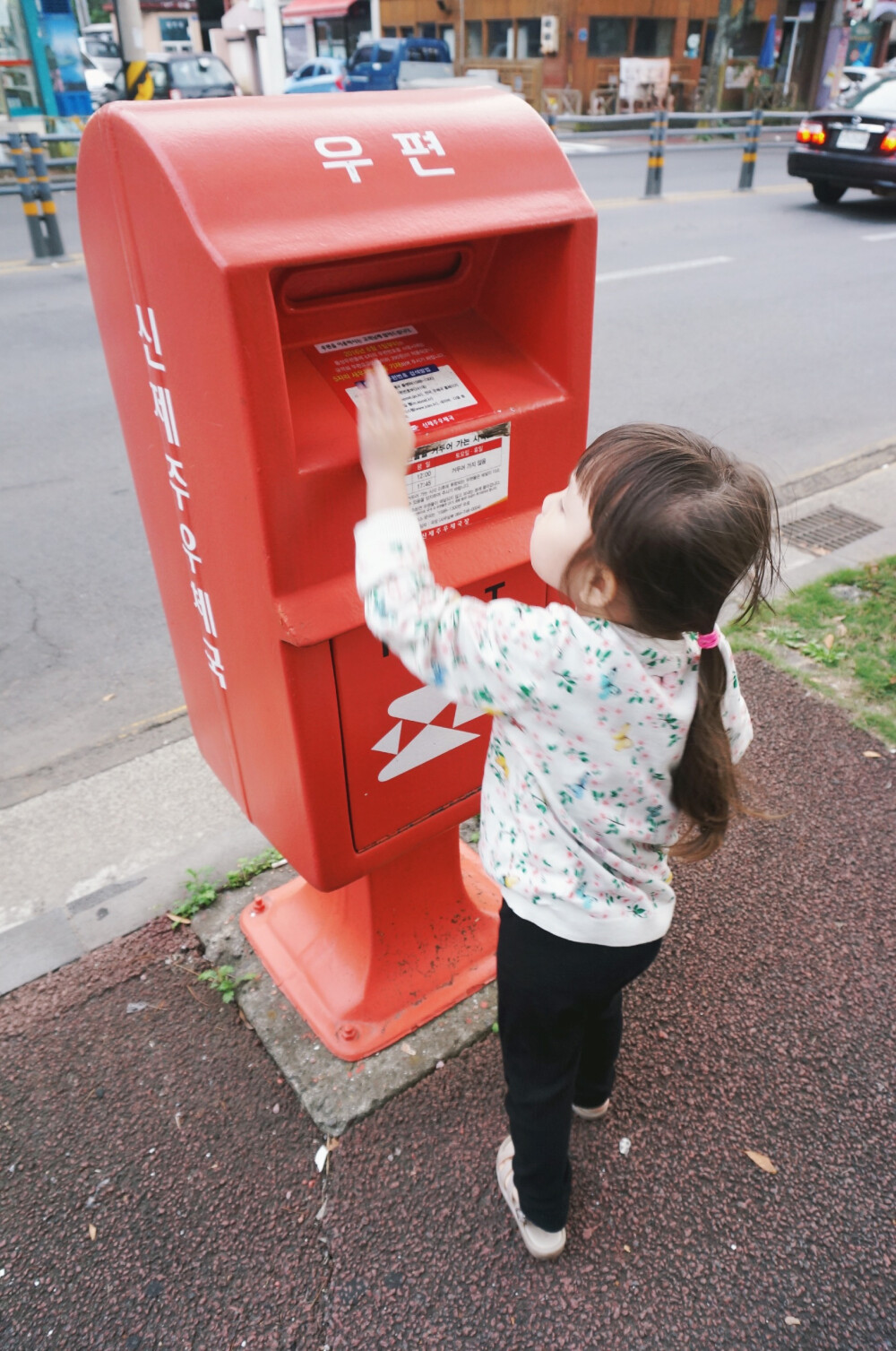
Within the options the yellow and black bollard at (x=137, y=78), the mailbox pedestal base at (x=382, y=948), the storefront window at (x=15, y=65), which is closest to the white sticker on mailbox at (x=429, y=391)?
the mailbox pedestal base at (x=382, y=948)

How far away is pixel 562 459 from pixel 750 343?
5700 mm

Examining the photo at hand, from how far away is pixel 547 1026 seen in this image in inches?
57.4

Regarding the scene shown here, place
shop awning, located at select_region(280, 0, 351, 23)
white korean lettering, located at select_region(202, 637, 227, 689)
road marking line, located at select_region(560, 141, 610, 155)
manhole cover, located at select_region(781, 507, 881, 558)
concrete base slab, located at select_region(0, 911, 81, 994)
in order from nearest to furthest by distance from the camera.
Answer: white korean lettering, located at select_region(202, 637, 227, 689)
concrete base slab, located at select_region(0, 911, 81, 994)
manhole cover, located at select_region(781, 507, 881, 558)
road marking line, located at select_region(560, 141, 610, 155)
shop awning, located at select_region(280, 0, 351, 23)

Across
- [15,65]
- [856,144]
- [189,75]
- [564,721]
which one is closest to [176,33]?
[189,75]

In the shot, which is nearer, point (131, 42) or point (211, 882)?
point (211, 882)

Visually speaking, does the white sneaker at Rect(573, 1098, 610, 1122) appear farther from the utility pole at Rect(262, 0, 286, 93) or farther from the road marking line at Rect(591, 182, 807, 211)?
the utility pole at Rect(262, 0, 286, 93)

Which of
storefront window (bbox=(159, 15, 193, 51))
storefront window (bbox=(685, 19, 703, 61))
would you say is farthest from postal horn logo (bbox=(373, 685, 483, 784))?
storefront window (bbox=(159, 15, 193, 51))

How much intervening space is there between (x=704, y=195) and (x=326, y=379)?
1297 centimetres

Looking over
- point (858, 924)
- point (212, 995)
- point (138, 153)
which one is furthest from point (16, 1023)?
point (858, 924)

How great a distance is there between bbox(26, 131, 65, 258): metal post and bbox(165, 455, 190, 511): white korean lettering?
869cm

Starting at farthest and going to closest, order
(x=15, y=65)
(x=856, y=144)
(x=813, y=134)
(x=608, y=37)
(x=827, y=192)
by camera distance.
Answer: (x=608, y=37), (x=15, y=65), (x=827, y=192), (x=813, y=134), (x=856, y=144)

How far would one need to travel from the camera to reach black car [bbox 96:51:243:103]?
16.4m

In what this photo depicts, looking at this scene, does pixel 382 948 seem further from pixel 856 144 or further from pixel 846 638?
pixel 856 144

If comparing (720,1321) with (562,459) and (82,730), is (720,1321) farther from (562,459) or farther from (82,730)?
(82,730)
